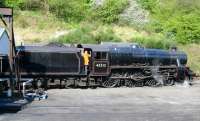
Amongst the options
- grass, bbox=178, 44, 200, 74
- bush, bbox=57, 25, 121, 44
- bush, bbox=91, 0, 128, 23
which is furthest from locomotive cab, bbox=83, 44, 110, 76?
bush, bbox=91, 0, 128, 23

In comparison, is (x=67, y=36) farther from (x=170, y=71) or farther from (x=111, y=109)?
(x=111, y=109)

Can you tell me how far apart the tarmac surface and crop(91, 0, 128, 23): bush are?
15048 mm

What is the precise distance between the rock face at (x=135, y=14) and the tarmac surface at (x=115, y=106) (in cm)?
1525

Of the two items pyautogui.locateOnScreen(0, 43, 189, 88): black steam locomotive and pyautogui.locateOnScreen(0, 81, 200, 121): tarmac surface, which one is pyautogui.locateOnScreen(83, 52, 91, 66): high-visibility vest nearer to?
pyautogui.locateOnScreen(0, 43, 189, 88): black steam locomotive

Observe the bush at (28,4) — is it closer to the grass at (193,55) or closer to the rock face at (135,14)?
the rock face at (135,14)

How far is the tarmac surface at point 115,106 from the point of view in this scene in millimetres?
19078

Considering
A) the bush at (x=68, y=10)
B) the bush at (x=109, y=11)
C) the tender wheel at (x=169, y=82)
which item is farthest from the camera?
the bush at (x=109, y=11)

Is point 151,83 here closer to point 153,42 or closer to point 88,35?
point 153,42

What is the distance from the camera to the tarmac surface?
19.1 metres

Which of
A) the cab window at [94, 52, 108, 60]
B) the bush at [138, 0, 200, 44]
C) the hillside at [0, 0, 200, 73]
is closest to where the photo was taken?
the cab window at [94, 52, 108, 60]

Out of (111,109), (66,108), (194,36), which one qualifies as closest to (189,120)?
(111,109)

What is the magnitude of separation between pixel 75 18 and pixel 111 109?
22.5 m

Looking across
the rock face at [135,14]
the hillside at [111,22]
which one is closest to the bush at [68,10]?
the hillside at [111,22]

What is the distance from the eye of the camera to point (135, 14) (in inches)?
1746
